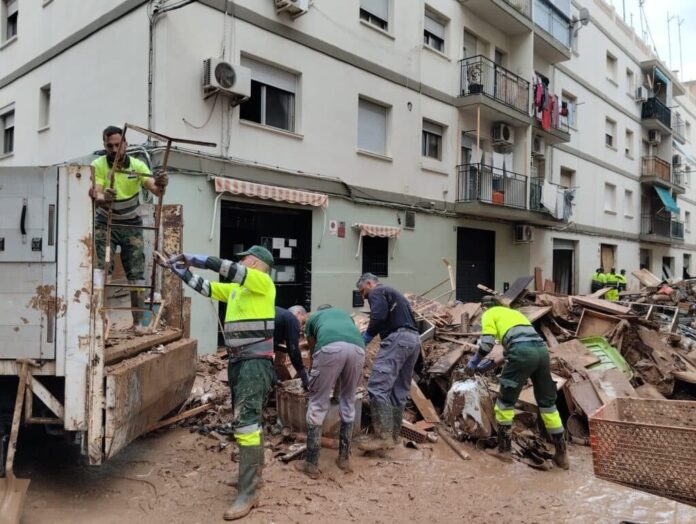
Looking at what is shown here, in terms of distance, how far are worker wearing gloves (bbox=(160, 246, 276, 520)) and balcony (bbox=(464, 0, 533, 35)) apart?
525 inches

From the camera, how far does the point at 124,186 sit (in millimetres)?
4660

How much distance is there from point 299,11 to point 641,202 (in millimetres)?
22025

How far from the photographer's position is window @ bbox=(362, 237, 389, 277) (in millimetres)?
11938

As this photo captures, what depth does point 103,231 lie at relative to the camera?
4.54m

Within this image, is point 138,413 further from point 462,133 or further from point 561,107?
point 561,107

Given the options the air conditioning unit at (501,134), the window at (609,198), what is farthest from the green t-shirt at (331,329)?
the window at (609,198)

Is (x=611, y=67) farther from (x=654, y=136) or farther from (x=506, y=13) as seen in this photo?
(x=506, y=13)

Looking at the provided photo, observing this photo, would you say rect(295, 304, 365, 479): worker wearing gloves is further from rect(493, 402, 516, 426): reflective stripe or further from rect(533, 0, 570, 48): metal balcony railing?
rect(533, 0, 570, 48): metal balcony railing

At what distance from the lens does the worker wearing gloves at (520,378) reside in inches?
197

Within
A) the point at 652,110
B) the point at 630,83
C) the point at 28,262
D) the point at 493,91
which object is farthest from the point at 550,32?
the point at 28,262

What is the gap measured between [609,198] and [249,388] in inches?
896

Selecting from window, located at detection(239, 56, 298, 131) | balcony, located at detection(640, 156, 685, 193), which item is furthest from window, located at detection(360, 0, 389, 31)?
balcony, located at detection(640, 156, 685, 193)

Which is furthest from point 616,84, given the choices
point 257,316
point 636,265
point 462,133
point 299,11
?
point 257,316

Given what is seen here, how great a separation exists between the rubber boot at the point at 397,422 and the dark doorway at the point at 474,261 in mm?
9814
